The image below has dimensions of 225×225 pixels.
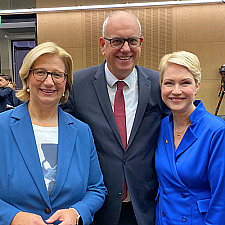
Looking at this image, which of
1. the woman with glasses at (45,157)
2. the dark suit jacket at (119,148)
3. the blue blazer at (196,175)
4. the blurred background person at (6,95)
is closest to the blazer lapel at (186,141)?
the blue blazer at (196,175)

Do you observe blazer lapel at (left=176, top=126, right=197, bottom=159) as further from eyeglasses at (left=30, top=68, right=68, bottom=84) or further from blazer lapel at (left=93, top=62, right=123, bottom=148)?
eyeglasses at (left=30, top=68, right=68, bottom=84)

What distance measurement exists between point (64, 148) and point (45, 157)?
0.37ft

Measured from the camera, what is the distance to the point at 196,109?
1.53m

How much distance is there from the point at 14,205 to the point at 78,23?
21.8 feet

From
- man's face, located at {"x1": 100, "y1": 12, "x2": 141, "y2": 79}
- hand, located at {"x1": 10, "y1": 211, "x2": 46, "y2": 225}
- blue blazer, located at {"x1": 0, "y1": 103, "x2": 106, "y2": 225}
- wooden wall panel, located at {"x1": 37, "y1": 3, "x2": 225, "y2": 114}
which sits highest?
wooden wall panel, located at {"x1": 37, "y1": 3, "x2": 225, "y2": 114}

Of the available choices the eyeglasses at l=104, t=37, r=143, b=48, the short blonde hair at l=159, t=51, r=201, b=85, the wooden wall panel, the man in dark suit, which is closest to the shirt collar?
the man in dark suit

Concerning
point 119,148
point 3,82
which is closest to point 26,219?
point 119,148

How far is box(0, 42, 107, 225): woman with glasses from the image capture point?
1.23 meters

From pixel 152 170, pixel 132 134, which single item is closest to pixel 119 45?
pixel 132 134

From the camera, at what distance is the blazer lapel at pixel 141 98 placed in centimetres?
172

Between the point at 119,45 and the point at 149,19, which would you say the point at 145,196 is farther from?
the point at 149,19

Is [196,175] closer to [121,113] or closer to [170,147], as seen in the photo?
[170,147]

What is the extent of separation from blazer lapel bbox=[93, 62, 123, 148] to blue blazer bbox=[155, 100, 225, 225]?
40cm

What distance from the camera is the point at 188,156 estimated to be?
145 cm
